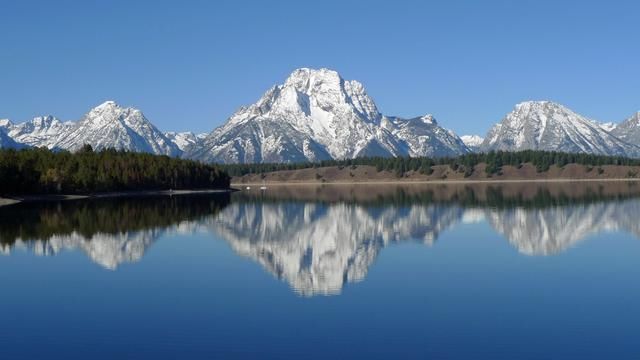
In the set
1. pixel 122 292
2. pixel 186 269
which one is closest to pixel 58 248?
pixel 186 269

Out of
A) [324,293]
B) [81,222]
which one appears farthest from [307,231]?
[324,293]

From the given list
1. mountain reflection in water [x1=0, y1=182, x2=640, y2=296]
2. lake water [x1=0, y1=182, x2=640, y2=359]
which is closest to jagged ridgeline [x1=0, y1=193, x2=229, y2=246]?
mountain reflection in water [x1=0, y1=182, x2=640, y2=296]

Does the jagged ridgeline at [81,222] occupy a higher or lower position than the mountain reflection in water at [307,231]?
higher

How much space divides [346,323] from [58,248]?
5249cm

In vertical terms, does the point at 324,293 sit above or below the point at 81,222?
below

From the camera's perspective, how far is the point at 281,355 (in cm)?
3541

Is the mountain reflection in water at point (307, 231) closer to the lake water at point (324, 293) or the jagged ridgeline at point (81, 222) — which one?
the jagged ridgeline at point (81, 222)

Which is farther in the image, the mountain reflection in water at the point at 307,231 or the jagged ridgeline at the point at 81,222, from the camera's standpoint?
the jagged ridgeline at the point at 81,222

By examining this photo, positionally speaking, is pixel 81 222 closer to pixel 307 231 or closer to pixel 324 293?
pixel 307 231

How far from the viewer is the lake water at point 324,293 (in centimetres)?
3731

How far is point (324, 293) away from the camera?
52531 mm

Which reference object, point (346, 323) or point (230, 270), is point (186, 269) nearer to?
point (230, 270)

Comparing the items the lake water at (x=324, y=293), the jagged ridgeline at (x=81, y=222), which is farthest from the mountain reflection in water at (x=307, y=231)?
the lake water at (x=324, y=293)

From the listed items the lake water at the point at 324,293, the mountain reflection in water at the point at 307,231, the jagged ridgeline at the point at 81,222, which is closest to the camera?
the lake water at the point at 324,293
